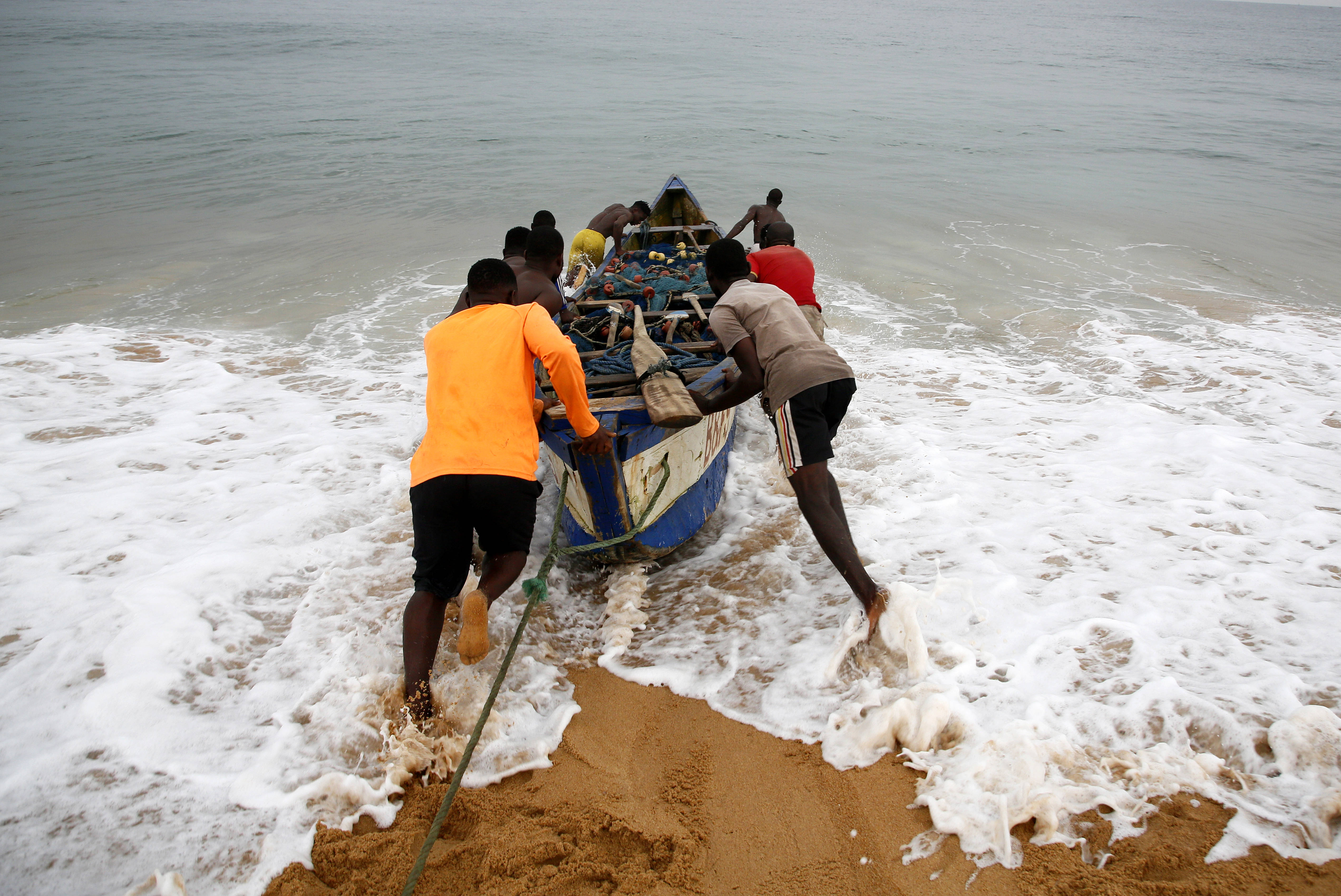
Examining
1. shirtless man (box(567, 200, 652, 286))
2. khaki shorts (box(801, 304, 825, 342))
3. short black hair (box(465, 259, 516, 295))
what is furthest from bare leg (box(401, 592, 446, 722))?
shirtless man (box(567, 200, 652, 286))

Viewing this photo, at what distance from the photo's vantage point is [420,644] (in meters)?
3.05

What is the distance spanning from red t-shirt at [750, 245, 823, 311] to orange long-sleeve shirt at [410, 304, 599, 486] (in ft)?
8.95

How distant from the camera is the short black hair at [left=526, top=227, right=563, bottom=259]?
5074mm

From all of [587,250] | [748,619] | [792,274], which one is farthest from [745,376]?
[587,250]

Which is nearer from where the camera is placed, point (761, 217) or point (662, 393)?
point (662, 393)

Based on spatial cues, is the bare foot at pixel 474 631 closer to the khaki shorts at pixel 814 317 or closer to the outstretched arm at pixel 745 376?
the outstretched arm at pixel 745 376

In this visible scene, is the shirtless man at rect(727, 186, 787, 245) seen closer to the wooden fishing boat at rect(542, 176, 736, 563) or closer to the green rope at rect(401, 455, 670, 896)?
the wooden fishing boat at rect(542, 176, 736, 563)

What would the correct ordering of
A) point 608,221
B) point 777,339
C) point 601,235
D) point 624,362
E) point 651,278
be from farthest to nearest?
point 608,221 → point 601,235 → point 651,278 → point 624,362 → point 777,339

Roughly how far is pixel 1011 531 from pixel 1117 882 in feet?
8.82

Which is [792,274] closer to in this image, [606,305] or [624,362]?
[606,305]

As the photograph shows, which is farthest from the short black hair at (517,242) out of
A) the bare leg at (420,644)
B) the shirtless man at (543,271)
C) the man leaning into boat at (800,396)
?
the bare leg at (420,644)

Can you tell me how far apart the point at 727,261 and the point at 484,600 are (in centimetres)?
239

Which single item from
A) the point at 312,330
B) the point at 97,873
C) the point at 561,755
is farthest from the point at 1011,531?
the point at 312,330

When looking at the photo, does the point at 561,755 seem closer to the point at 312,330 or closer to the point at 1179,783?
the point at 1179,783
